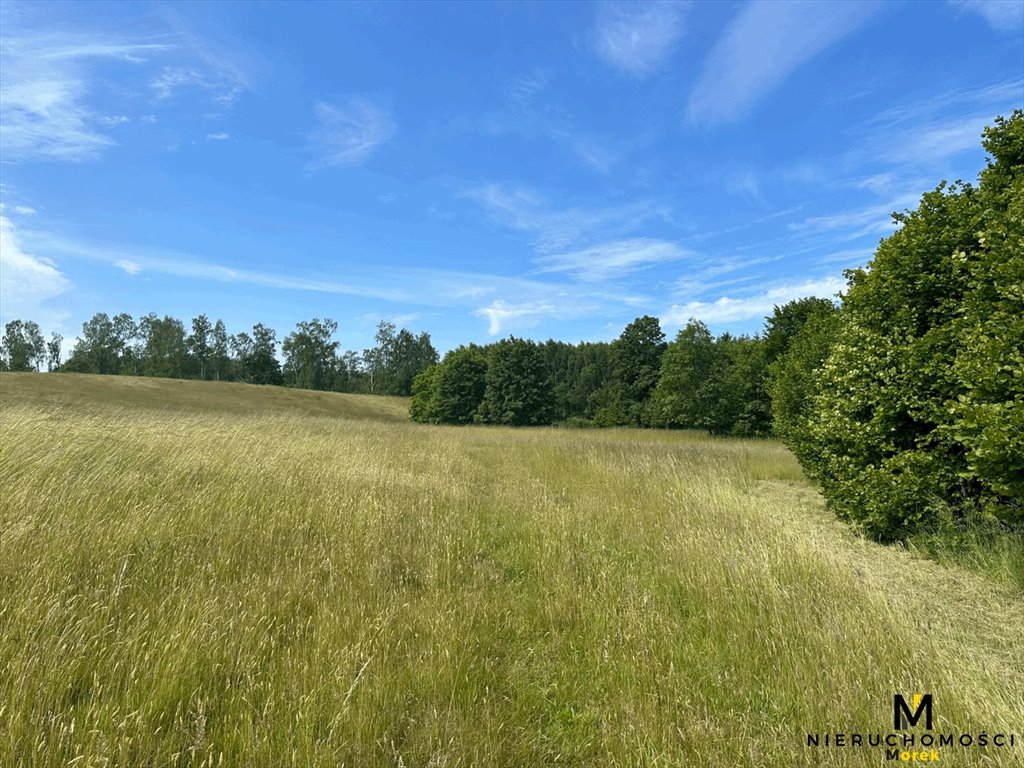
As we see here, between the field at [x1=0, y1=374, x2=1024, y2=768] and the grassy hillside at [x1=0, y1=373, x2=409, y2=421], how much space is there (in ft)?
99.0

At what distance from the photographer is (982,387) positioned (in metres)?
4.69

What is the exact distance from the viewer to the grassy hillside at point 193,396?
37.4 metres

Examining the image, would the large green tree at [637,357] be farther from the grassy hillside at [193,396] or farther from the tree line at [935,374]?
the tree line at [935,374]

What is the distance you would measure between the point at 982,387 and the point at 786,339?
2781 cm

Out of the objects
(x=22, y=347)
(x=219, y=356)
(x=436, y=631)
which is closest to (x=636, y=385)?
(x=436, y=631)

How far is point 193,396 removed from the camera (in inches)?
1818

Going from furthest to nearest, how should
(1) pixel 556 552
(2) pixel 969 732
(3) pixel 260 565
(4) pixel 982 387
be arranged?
1. (1) pixel 556 552
2. (4) pixel 982 387
3. (3) pixel 260 565
4. (2) pixel 969 732

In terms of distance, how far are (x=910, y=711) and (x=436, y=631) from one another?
9.41 ft

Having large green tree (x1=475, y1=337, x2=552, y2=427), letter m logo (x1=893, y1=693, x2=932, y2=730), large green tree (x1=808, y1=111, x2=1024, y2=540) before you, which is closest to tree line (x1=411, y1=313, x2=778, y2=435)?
large green tree (x1=475, y1=337, x2=552, y2=427)

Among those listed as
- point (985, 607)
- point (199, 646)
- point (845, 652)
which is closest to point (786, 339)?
point (985, 607)

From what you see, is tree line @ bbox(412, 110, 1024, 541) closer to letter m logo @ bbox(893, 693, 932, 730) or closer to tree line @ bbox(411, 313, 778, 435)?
letter m logo @ bbox(893, 693, 932, 730)

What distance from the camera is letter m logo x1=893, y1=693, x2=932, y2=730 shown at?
246 cm

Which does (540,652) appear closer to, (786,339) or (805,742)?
(805,742)

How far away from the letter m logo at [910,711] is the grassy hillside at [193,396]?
1368 inches
